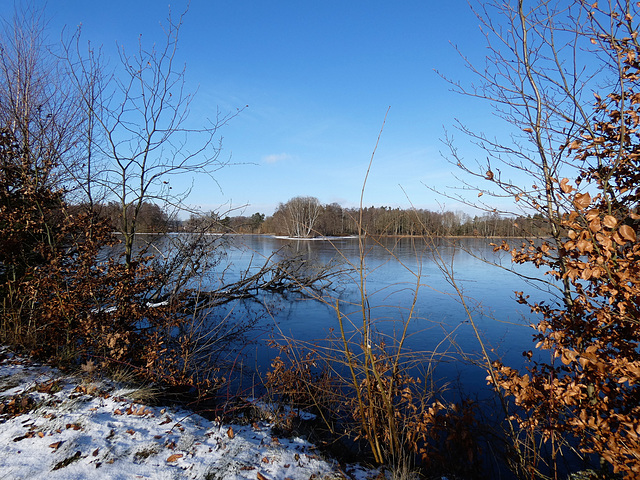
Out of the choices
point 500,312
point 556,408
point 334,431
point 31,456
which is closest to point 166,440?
point 31,456

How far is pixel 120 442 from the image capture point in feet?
10.1

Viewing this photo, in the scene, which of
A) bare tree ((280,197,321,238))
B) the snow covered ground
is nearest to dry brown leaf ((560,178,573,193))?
the snow covered ground

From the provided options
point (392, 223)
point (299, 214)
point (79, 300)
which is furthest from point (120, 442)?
point (299, 214)

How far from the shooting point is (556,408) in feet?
9.13

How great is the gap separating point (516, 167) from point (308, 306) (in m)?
8.41

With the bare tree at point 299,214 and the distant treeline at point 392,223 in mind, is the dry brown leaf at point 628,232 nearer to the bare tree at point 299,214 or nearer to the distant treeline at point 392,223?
the distant treeline at point 392,223

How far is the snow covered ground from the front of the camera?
274 centimetres

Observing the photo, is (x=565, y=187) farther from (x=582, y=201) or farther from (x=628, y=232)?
(x=628, y=232)

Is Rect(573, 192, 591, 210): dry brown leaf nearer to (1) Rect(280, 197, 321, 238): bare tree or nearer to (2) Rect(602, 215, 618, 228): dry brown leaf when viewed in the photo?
(2) Rect(602, 215, 618, 228): dry brown leaf

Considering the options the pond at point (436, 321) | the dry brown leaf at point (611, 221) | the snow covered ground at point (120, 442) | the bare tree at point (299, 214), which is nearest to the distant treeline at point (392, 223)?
the pond at point (436, 321)

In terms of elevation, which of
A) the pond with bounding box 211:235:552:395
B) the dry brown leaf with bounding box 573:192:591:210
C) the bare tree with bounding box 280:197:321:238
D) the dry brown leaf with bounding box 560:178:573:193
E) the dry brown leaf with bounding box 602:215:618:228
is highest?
the bare tree with bounding box 280:197:321:238

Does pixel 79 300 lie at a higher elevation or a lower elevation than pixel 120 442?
higher

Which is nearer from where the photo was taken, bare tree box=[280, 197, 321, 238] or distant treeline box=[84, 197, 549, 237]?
distant treeline box=[84, 197, 549, 237]

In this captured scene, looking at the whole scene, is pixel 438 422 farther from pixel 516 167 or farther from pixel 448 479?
pixel 516 167
